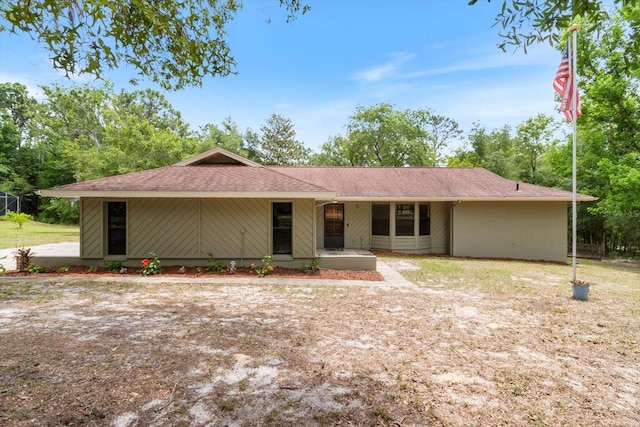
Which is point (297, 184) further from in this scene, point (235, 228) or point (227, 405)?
point (227, 405)

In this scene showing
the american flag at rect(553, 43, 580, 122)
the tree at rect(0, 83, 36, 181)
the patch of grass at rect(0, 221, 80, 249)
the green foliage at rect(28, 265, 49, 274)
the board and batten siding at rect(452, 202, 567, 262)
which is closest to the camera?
the american flag at rect(553, 43, 580, 122)

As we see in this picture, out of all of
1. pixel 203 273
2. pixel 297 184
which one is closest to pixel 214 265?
pixel 203 273

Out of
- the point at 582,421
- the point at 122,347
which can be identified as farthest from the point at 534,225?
the point at 122,347

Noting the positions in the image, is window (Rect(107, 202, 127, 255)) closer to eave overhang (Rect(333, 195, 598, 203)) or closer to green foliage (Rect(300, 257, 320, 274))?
green foliage (Rect(300, 257, 320, 274))

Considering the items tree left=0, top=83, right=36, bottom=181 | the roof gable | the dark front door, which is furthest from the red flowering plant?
tree left=0, top=83, right=36, bottom=181

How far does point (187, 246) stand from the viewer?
948cm

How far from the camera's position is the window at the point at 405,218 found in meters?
13.9

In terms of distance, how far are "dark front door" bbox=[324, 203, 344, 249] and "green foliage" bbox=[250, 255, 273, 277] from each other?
4955 millimetres

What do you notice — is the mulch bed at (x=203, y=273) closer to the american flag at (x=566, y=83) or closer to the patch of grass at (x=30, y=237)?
the american flag at (x=566, y=83)

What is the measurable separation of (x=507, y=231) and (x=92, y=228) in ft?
49.0

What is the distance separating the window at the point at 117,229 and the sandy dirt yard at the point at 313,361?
9.31 ft

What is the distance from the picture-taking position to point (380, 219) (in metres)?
14.1

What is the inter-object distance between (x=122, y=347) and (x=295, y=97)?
19974 millimetres

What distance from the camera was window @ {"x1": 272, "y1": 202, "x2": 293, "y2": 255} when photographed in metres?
9.61
